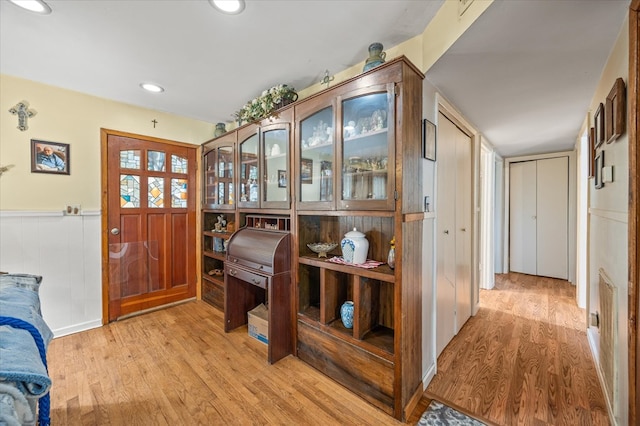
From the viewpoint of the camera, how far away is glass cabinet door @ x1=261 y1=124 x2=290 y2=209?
229 cm

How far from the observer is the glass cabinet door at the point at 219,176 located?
3066 millimetres

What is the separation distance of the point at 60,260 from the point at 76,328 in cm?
71

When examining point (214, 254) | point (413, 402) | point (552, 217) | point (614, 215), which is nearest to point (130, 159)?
point (214, 254)

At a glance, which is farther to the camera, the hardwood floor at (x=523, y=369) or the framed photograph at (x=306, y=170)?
the framed photograph at (x=306, y=170)

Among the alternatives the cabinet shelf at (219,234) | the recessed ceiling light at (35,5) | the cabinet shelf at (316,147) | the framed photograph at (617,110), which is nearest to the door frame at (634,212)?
the framed photograph at (617,110)

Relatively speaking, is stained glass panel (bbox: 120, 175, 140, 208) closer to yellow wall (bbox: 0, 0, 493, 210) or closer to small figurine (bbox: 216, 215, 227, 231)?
yellow wall (bbox: 0, 0, 493, 210)

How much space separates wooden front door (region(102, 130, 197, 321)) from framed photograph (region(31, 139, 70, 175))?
0.31 metres

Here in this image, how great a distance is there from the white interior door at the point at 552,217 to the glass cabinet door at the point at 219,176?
503cm

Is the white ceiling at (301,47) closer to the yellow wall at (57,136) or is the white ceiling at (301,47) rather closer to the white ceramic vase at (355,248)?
the yellow wall at (57,136)

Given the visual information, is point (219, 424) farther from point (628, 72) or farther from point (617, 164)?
point (628, 72)

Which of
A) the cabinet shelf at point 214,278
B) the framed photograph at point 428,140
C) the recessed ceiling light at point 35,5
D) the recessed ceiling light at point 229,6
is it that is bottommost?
the cabinet shelf at point 214,278

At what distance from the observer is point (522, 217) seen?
186 inches

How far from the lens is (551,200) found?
175 inches

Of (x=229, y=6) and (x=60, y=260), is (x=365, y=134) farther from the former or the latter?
(x=60, y=260)
